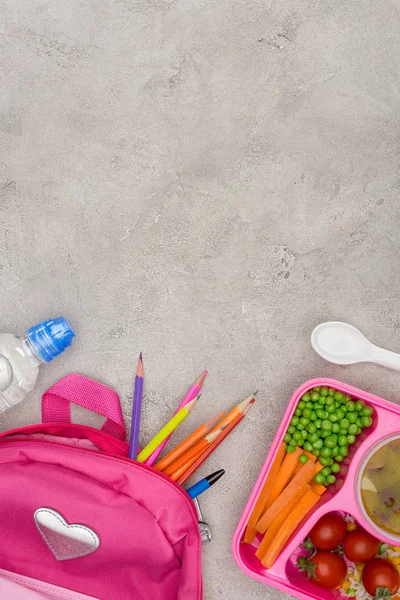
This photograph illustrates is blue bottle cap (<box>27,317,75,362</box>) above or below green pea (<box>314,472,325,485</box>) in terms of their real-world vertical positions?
above

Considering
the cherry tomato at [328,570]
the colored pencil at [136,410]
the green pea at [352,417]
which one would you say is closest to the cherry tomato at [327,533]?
the cherry tomato at [328,570]

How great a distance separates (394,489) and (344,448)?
0.07 m

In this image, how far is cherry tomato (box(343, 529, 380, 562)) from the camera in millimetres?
706

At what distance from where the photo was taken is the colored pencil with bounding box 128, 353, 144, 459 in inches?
29.3

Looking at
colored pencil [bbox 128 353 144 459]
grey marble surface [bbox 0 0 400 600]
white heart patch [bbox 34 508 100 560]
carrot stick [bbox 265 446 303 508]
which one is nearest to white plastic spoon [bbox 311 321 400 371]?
grey marble surface [bbox 0 0 400 600]

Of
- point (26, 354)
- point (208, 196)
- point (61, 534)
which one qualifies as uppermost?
point (208, 196)

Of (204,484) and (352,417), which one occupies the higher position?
(352,417)

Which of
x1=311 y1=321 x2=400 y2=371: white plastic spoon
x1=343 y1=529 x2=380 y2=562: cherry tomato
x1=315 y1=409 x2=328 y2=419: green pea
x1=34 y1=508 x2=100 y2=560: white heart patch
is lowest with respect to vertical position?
x1=34 y1=508 x2=100 y2=560: white heart patch

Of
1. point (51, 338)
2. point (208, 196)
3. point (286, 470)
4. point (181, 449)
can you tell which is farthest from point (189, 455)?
point (208, 196)

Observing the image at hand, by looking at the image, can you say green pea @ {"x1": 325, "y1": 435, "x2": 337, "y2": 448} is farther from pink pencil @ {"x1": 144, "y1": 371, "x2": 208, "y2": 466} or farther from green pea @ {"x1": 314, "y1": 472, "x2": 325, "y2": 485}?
pink pencil @ {"x1": 144, "y1": 371, "x2": 208, "y2": 466}

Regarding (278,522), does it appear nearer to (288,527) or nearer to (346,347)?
(288,527)

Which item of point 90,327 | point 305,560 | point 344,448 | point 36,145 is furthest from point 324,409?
point 36,145

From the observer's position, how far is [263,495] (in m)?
0.73

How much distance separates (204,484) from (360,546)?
0.20 m
